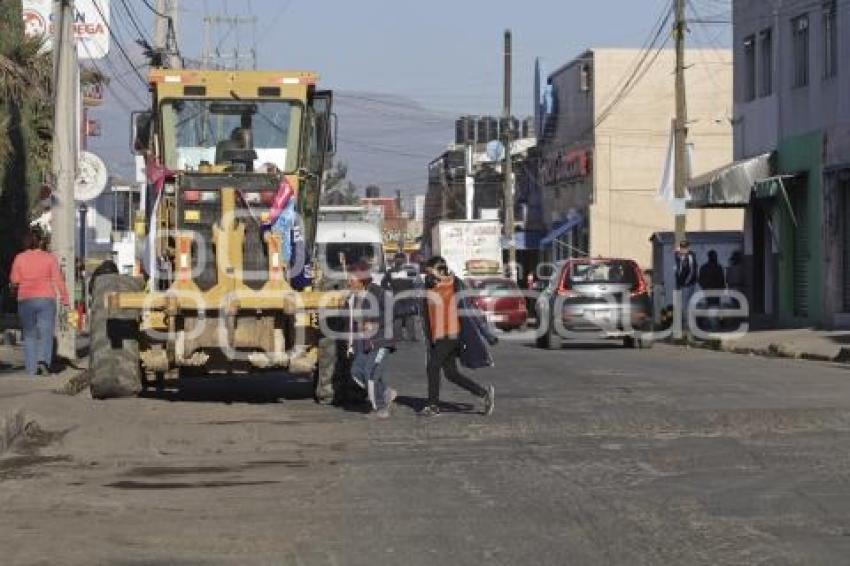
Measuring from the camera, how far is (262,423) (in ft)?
46.1

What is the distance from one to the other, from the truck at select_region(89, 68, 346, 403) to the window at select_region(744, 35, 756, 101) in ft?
71.4

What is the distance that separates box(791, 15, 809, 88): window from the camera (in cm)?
3169

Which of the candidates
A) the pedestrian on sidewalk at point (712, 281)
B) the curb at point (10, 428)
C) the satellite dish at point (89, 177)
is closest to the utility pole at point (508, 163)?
the pedestrian on sidewalk at point (712, 281)

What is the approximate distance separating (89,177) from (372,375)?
9044 mm

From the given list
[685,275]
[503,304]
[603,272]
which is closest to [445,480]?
[603,272]

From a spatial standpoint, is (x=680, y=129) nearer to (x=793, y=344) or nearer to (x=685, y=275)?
(x=685, y=275)

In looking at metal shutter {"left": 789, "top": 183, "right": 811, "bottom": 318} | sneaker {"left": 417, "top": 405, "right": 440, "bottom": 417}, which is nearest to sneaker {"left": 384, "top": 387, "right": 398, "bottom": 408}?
sneaker {"left": 417, "top": 405, "right": 440, "bottom": 417}

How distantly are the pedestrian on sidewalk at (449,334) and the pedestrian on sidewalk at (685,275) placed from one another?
16.7 metres

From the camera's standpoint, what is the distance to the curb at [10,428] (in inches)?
484

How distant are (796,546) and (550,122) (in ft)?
179

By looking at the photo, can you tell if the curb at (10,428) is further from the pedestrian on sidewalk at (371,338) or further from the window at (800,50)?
the window at (800,50)

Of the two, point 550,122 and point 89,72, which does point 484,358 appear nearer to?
point 89,72

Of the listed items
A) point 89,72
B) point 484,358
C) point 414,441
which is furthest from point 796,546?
point 89,72

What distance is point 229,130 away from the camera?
53.2 ft
